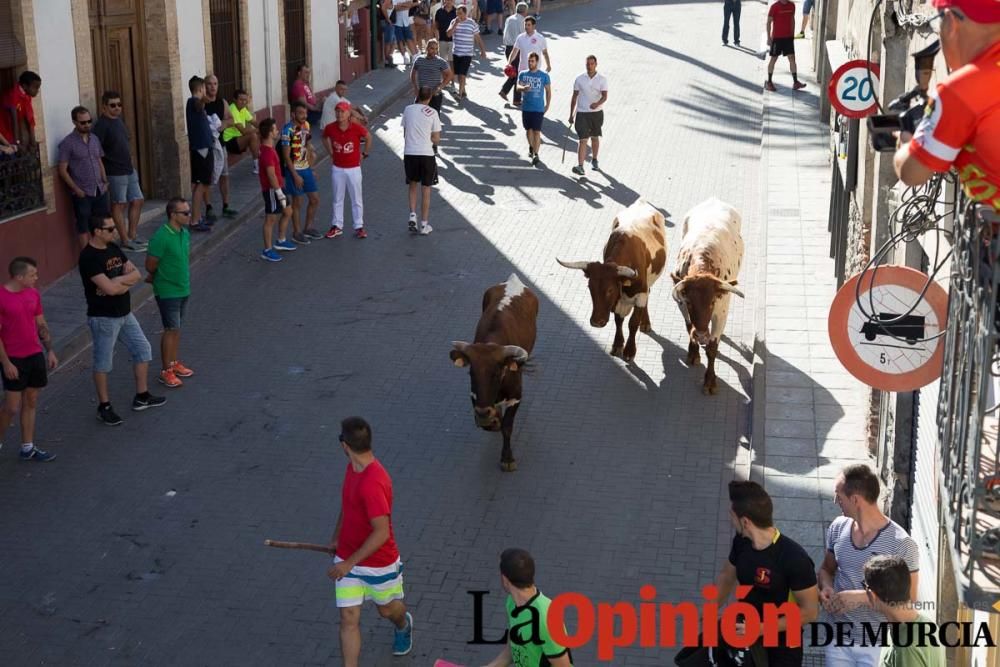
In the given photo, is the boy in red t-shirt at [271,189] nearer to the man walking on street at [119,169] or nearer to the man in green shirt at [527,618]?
the man walking on street at [119,169]

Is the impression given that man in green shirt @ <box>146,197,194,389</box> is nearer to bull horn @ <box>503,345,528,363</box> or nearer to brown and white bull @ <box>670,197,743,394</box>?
bull horn @ <box>503,345,528,363</box>

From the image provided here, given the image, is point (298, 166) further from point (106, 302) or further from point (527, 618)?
point (527, 618)

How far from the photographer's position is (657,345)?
14.8 metres

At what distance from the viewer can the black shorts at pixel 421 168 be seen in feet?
60.7

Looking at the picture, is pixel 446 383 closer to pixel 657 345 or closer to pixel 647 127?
pixel 657 345

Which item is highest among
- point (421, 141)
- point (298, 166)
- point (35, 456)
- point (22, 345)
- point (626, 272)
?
point (421, 141)

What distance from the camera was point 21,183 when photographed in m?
15.5

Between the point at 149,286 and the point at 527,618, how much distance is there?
10.7 m

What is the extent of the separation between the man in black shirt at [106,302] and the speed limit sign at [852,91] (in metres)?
6.81

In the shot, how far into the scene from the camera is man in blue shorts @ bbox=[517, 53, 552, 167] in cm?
2181

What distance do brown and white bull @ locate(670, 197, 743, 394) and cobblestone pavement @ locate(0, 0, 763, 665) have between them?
0.61m

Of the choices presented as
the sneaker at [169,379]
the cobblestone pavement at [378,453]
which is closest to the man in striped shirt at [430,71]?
the cobblestone pavement at [378,453]

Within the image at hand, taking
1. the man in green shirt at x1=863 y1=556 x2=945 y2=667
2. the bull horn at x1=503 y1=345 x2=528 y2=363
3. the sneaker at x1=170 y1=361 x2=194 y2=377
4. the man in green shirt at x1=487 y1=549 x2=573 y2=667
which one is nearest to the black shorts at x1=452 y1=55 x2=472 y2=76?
the sneaker at x1=170 y1=361 x2=194 y2=377

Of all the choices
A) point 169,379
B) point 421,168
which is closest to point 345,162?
point 421,168
